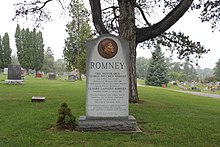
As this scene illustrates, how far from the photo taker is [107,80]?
22.6 ft

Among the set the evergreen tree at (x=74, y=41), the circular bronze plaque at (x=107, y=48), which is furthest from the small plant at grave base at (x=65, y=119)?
the evergreen tree at (x=74, y=41)

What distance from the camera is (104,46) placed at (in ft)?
22.8

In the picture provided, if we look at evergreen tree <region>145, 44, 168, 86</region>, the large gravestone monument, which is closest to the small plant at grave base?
the large gravestone monument

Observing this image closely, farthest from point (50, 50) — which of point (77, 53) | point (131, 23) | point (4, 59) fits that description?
point (131, 23)

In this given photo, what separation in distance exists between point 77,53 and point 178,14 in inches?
1231

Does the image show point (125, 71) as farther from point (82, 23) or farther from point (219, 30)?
point (82, 23)

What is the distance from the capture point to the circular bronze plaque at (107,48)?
22.8ft

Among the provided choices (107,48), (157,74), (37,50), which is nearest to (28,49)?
(37,50)

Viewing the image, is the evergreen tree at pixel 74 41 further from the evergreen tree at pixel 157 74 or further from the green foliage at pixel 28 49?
the green foliage at pixel 28 49

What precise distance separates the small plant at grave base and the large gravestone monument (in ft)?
1.20

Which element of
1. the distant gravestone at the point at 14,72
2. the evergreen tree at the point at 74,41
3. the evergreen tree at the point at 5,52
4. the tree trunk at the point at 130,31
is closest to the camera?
the tree trunk at the point at 130,31

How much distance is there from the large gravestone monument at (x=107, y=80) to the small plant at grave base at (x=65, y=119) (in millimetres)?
367

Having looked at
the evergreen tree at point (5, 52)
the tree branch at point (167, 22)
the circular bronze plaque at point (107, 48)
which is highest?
the evergreen tree at point (5, 52)

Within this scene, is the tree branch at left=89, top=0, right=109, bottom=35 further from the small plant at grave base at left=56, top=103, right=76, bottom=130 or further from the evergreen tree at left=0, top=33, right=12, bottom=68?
the evergreen tree at left=0, top=33, right=12, bottom=68
